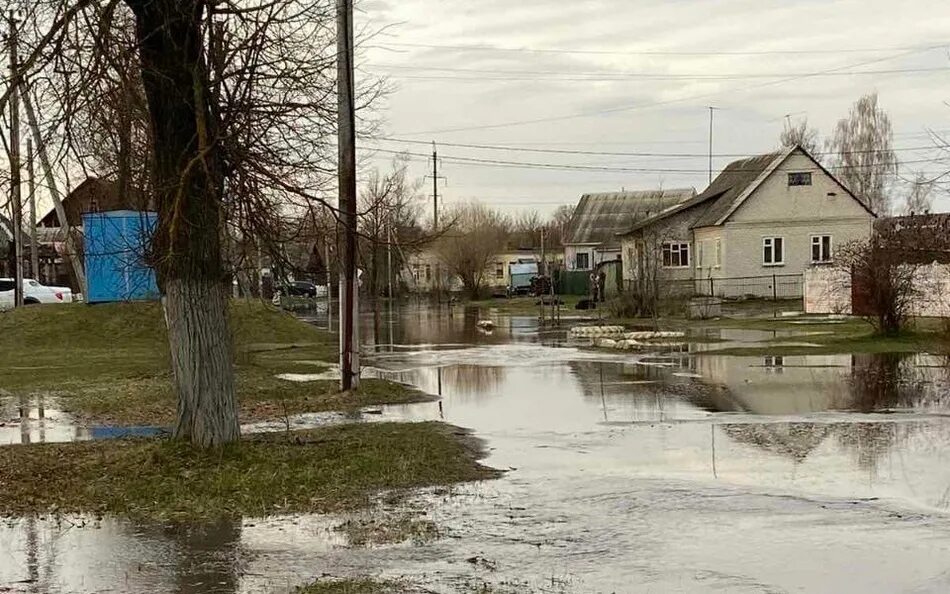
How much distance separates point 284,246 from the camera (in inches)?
445

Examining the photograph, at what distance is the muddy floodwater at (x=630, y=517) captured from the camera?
714cm

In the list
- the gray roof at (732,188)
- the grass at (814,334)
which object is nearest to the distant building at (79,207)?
the grass at (814,334)

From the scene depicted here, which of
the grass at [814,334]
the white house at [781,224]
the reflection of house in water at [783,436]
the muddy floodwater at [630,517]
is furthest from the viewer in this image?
the white house at [781,224]

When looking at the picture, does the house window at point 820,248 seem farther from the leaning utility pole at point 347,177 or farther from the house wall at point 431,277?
the leaning utility pole at point 347,177

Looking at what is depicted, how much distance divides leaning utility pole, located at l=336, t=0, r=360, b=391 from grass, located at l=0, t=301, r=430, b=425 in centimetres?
69

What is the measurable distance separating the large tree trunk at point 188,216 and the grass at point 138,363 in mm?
4962

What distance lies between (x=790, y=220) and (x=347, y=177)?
3851cm

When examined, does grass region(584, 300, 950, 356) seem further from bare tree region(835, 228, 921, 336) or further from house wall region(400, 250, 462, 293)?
house wall region(400, 250, 462, 293)

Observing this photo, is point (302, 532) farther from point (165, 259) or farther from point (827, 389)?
point (827, 389)

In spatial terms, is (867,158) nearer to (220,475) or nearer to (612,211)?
(612,211)

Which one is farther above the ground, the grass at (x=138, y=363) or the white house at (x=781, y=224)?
the white house at (x=781, y=224)

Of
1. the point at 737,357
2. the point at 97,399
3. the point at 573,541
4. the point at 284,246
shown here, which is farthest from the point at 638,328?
the point at 573,541

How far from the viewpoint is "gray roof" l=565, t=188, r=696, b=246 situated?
76.1 m

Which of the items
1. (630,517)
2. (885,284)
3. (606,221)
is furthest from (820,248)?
(630,517)
